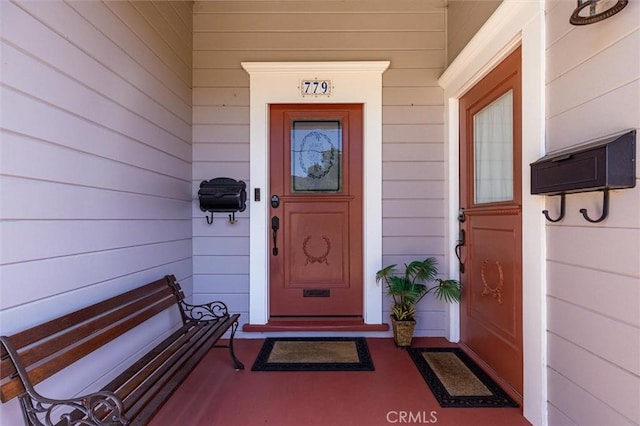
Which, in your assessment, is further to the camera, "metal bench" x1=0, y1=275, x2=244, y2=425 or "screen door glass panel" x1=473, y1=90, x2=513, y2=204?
"screen door glass panel" x1=473, y1=90, x2=513, y2=204

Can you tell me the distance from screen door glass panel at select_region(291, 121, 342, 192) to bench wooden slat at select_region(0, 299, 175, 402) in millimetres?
1588

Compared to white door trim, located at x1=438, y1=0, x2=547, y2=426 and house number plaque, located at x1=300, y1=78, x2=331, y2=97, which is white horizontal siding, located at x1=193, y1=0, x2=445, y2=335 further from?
white door trim, located at x1=438, y1=0, x2=547, y2=426

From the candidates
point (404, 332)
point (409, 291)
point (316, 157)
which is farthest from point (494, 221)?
point (316, 157)

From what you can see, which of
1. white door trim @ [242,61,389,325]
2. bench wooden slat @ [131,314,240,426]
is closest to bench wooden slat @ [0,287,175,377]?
bench wooden slat @ [131,314,240,426]

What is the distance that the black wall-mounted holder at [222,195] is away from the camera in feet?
8.66

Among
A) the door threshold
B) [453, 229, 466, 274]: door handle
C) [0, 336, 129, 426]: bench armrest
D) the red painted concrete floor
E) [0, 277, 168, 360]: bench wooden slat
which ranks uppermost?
[453, 229, 466, 274]: door handle

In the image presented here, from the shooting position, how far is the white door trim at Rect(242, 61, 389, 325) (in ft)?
9.04

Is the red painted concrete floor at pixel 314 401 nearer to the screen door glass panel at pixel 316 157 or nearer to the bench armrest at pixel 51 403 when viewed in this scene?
the bench armrest at pixel 51 403

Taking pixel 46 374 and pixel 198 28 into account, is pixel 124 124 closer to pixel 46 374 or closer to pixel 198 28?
pixel 46 374

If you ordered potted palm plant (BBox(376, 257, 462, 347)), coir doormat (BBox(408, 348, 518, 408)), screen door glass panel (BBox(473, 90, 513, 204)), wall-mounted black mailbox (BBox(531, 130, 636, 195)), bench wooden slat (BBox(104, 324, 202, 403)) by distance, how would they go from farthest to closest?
1. potted palm plant (BBox(376, 257, 462, 347))
2. screen door glass panel (BBox(473, 90, 513, 204))
3. coir doormat (BBox(408, 348, 518, 408))
4. bench wooden slat (BBox(104, 324, 202, 403))
5. wall-mounted black mailbox (BBox(531, 130, 636, 195))

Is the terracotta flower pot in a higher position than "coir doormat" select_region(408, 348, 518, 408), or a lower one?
higher

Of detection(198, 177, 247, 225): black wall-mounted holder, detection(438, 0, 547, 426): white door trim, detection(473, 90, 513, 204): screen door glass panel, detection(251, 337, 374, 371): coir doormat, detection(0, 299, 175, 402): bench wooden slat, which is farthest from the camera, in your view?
detection(198, 177, 247, 225): black wall-mounted holder

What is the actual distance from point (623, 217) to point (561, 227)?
0.30 metres

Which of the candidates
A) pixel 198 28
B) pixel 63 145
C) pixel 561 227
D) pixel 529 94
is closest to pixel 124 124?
pixel 63 145
